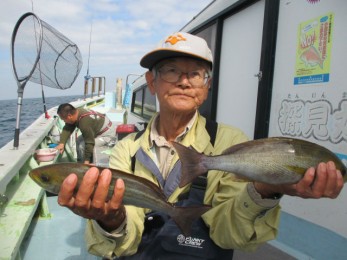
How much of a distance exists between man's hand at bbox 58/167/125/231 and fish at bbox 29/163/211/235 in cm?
3

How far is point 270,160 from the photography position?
1.59 metres

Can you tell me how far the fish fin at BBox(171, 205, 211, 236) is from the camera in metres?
1.75

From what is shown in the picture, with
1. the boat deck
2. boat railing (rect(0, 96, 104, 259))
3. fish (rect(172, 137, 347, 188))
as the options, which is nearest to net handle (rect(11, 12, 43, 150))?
boat railing (rect(0, 96, 104, 259))

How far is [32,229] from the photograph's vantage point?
391cm

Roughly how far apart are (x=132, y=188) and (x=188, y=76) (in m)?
0.86

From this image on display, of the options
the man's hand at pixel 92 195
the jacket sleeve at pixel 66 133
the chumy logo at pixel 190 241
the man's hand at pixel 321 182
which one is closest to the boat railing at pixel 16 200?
the man's hand at pixel 92 195

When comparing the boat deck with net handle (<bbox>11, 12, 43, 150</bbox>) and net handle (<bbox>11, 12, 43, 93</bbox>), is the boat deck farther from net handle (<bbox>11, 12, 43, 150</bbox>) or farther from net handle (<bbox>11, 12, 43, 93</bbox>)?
net handle (<bbox>11, 12, 43, 93</bbox>)

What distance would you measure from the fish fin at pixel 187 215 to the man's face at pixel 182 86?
2.21 ft

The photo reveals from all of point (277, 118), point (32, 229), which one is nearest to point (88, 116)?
point (32, 229)

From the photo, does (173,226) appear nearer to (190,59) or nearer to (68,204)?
(68,204)

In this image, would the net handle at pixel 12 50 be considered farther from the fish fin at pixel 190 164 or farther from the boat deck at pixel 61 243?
the fish fin at pixel 190 164

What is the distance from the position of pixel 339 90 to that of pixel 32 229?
12.1 ft

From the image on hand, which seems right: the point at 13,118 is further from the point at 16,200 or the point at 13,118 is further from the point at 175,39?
the point at 175,39

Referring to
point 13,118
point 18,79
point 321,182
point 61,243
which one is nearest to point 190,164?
point 321,182
